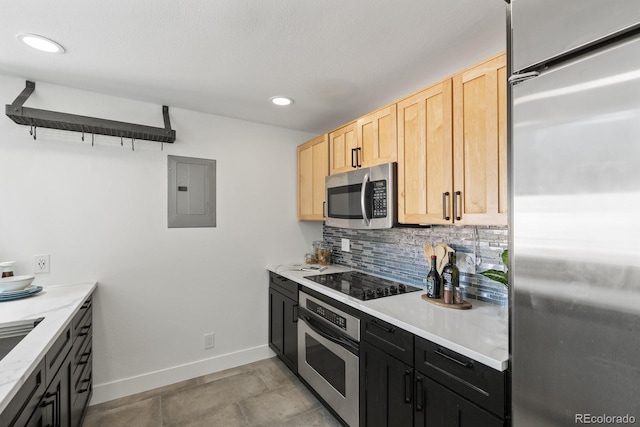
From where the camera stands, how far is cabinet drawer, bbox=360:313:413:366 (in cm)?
148

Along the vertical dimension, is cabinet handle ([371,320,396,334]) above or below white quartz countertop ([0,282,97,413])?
below

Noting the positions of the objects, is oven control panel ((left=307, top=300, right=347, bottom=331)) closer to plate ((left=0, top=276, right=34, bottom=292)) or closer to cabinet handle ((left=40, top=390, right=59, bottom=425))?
cabinet handle ((left=40, top=390, right=59, bottom=425))

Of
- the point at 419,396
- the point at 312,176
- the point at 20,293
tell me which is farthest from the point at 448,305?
the point at 20,293

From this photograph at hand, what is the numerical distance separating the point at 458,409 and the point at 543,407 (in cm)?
37

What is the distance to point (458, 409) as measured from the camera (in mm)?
1230

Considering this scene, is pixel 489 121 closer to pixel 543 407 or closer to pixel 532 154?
pixel 532 154

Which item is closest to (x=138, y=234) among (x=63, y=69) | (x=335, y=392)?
(x=63, y=69)

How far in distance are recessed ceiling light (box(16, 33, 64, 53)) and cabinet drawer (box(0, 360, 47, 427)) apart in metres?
1.59

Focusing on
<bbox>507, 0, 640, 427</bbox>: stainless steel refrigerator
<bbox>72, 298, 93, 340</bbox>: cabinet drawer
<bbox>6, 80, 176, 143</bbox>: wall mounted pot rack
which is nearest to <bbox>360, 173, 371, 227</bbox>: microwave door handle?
<bbox>507, 0, 640, 427</bbox>: stainless steel refrigerator

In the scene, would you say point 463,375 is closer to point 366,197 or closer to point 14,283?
point 366,197

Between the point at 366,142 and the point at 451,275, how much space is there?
3.58ft

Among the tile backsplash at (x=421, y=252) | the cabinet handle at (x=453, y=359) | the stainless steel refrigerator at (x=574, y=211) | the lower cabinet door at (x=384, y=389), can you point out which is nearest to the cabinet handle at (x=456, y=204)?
the tile backsplash at (x=421, y=252)

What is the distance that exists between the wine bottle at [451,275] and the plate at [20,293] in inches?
101

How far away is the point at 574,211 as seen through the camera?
0.87m
